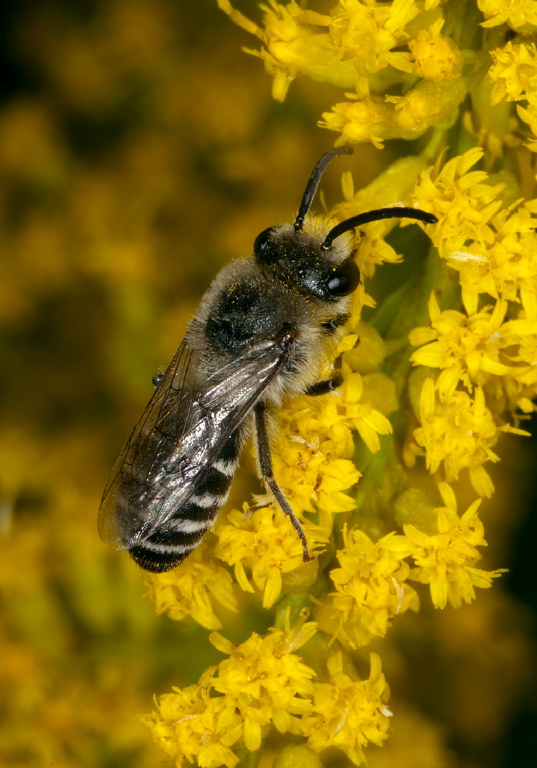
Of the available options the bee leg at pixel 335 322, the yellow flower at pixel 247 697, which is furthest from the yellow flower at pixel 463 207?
the yellow flower at pixel 247 697

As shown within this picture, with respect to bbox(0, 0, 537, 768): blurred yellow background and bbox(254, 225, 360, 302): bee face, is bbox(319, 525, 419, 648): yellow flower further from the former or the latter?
bbox(0, 0, 537, 768): blurred yellow background

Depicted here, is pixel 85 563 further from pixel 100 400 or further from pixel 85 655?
pixel 100 400

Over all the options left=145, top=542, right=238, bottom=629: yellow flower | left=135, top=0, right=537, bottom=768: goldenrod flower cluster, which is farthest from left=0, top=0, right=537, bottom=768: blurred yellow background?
left=135, top=0, right=537, bottom=768: goldenrod flower cluster

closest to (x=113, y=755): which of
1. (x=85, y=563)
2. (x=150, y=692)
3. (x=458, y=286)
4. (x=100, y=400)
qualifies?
(x=150, y=692)

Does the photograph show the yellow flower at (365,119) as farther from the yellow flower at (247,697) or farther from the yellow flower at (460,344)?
the yellow flower at (247,697)

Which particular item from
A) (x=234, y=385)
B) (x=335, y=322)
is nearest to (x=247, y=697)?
(x=234, y=385)

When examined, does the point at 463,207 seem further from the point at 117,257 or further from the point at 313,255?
the point at 117,257
